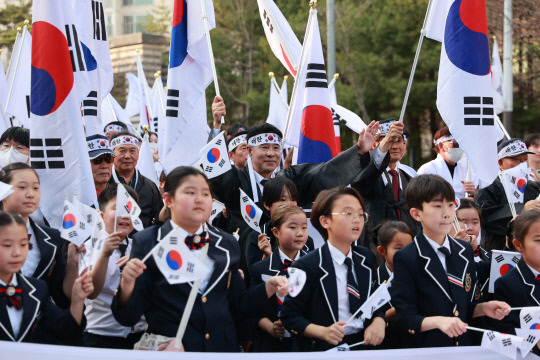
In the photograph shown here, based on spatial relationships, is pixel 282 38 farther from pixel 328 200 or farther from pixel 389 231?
pixel 328 200

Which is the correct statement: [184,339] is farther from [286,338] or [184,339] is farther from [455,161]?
[455,161]

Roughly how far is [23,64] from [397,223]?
5742 millimetres

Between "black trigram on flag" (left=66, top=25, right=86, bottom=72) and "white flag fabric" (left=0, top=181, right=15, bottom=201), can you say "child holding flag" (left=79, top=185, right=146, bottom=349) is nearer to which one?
"white flag fabric" (left=0, top=181, right=15, bottom=201)

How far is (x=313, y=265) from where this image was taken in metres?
4.36

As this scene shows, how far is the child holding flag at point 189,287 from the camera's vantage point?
3936mm

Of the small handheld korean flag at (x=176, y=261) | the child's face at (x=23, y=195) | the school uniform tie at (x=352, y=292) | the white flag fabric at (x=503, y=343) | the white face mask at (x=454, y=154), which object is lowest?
the white flag fabric at (x=503, y=343)

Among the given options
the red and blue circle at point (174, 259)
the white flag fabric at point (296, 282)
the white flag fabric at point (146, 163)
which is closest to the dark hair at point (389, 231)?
the white flag fabric at point (296, 282)

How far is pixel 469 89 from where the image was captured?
6.36 metres

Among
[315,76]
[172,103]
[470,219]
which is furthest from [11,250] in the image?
[315,76]

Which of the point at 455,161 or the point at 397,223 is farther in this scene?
the point at 455,161

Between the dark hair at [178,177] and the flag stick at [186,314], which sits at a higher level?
the dark hair at [178,177]

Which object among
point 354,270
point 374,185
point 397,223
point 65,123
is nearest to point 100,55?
point 65,123

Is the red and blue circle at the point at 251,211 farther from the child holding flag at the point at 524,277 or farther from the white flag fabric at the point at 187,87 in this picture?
the child holding flag at the point at 524,277

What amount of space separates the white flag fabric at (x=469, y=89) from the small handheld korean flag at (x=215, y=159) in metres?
1.89
